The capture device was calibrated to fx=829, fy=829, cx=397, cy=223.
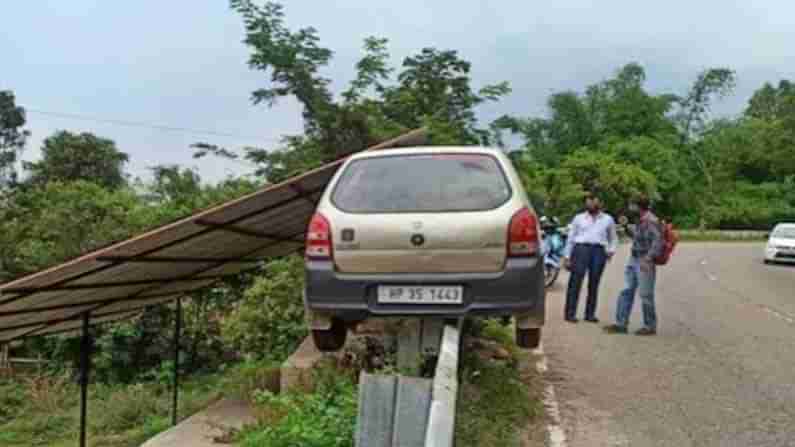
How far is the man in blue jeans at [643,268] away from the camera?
1064cm

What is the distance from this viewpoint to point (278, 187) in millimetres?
6473

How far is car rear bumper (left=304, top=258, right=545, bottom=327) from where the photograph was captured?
18.9 ft

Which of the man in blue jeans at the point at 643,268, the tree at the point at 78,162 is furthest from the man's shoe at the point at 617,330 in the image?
the tree at the point at 78,162

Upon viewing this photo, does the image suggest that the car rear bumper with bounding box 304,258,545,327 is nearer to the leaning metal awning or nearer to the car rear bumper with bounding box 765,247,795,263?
the leaning metal awning

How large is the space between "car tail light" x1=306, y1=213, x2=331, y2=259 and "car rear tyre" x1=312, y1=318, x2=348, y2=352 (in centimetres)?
58

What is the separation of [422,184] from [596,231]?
222 inches

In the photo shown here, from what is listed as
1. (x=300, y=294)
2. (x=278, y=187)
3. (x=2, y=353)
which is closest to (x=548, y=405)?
(x=278, y=187)

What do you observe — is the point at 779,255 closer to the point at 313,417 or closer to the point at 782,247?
the point at 782,247

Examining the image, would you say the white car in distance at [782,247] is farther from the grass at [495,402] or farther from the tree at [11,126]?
the tree at [11,126]

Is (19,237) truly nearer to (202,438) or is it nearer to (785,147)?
(202,438)

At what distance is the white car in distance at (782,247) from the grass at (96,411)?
23.3 m

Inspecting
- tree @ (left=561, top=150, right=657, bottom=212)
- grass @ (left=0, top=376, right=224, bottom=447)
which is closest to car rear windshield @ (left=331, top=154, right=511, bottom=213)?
grass @ (left=0, top=376, right=224, bottom=447)

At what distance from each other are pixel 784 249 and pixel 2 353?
2578cm

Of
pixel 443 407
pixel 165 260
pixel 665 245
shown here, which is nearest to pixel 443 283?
pixel 443 407
